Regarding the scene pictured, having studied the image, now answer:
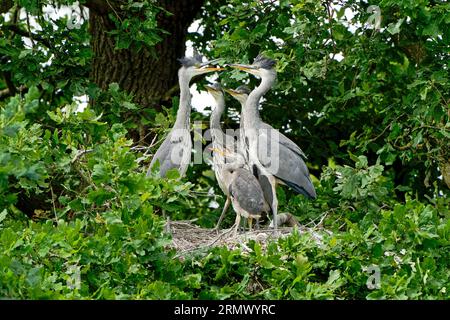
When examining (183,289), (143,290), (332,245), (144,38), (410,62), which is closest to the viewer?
(143,290)

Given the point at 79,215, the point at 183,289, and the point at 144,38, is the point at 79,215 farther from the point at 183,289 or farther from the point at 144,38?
the point at 144,38

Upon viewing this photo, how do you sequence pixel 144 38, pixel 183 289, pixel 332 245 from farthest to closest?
pixel 144 38
pixel 332 245
pixel 183 289

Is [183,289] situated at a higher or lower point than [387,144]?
lower

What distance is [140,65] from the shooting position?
34.2 feet

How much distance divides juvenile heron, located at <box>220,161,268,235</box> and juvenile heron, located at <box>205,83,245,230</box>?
0.61ft

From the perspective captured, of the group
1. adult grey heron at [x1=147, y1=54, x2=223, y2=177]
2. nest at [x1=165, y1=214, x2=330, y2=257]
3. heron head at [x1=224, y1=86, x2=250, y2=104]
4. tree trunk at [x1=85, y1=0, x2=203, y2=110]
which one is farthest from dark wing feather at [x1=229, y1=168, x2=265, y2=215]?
tree trunk at [x1=85, y1=0, x2=203, y2=110]

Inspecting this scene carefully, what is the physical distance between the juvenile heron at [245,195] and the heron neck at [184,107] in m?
0.80

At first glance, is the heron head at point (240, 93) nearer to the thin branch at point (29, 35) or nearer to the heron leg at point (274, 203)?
the heron leg at point (274, 203)

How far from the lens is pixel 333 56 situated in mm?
9406

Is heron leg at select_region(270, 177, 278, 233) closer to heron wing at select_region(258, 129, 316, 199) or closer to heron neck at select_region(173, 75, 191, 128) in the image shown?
heron wing at select_region(258, 129, 316, 199)

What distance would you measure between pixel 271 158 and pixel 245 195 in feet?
2.41

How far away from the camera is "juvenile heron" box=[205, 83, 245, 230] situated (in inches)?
348

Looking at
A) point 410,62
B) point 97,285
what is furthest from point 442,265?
point 410,62

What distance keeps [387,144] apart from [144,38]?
7.44 feet
